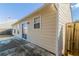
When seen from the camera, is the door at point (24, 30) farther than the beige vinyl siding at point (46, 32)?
Yes

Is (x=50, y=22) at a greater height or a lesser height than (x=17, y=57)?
greater

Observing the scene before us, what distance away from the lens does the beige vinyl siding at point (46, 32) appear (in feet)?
7.79

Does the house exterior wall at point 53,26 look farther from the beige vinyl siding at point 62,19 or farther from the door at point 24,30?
the door at point 24,30

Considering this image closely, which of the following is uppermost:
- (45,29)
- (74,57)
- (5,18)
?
(5,18)

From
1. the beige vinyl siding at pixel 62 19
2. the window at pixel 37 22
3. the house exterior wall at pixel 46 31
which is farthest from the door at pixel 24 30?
the beige vinyl siding at pixel 62 19

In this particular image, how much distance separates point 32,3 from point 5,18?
21.7 inches

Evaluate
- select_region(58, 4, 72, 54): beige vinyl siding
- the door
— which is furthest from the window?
select_region(58, 4, 72, 54): beige vinyl siding

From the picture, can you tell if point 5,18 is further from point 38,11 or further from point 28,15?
point 38,11

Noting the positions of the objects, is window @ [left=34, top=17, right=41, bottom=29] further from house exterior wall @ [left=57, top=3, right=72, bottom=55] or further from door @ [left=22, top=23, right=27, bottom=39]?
house exterior wall @ [left=57, top=3, right=72, bottom=55]

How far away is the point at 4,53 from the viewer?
241 centimetres

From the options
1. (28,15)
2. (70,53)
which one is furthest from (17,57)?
(70,53)

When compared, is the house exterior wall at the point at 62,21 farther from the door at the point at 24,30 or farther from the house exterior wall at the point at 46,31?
the door at the point at 24,30

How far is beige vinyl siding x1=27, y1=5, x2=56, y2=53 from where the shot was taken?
2.37m

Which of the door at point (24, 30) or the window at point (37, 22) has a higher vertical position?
the window at point (37, 22)
